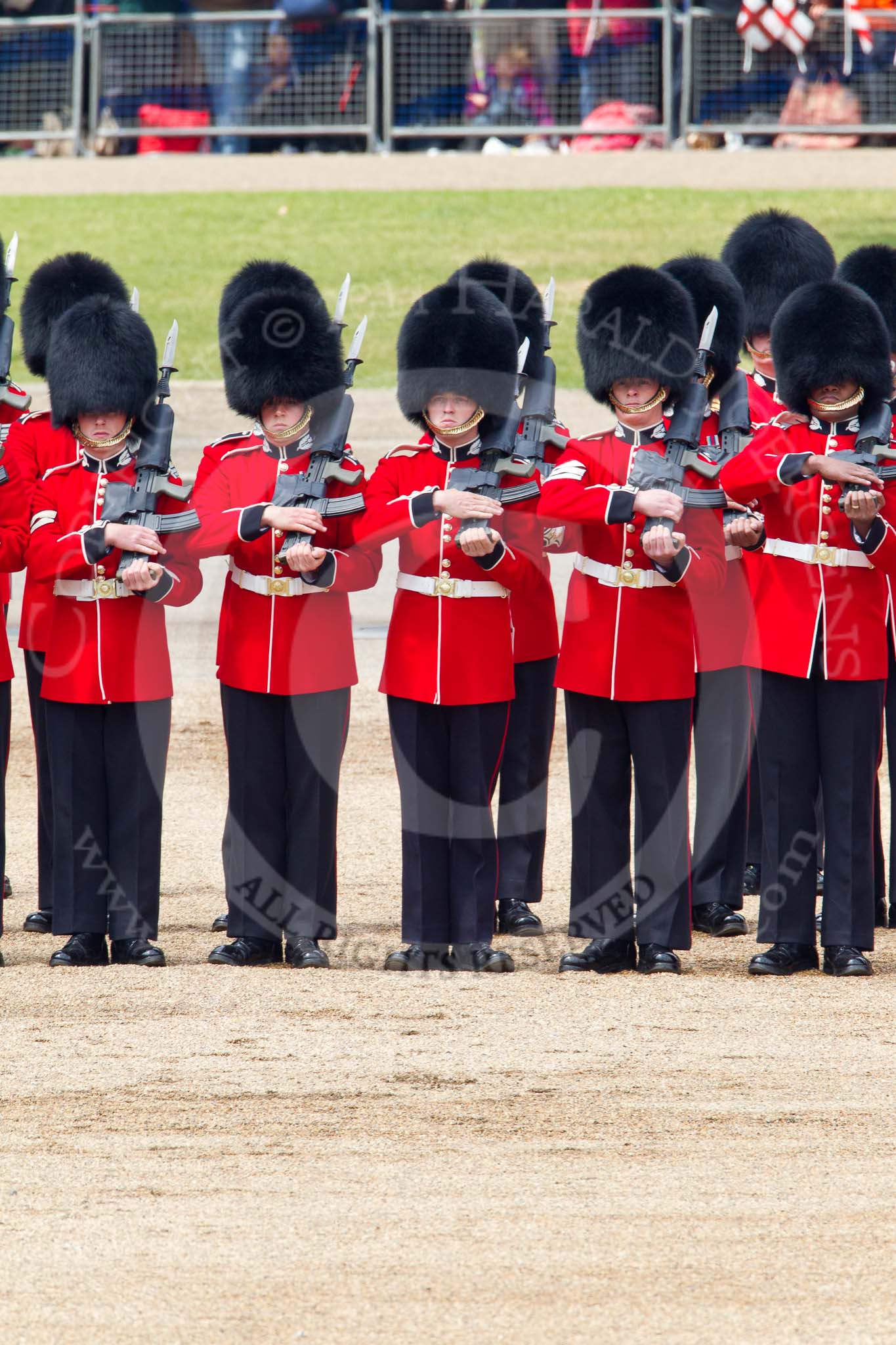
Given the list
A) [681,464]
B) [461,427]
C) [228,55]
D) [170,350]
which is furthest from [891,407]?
[228,55]

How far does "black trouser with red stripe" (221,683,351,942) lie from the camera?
15.5ft

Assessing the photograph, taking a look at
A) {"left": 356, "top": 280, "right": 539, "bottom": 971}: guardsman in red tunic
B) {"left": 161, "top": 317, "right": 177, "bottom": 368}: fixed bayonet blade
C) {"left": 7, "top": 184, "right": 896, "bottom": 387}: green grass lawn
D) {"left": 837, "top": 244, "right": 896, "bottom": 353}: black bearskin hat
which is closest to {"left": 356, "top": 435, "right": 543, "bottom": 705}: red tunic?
{"left": 356, "top": 280, "right": 539, "bottom": 971}: guardsman in red tunic

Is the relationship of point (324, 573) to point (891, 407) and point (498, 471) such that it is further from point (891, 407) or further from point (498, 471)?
point (891, 407)

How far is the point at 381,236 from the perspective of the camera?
47.7 ft

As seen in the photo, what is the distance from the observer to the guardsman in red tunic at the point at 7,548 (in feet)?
15.3

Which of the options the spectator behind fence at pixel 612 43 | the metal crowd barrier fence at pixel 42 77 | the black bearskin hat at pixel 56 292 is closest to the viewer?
the black bearskin hat at pixel 56 292

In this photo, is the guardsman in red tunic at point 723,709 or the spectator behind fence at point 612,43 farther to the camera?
the spectator behind fence at point 612,43

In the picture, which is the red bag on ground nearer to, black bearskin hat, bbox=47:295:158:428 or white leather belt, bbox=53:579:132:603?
black bearskin hat, bbox=47:295:158:428

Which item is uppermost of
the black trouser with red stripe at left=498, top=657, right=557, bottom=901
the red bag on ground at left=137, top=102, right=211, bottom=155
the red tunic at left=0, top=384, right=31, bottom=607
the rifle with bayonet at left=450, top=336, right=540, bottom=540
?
the red bag on ground at left=137, top=102, right=211, bottom=155

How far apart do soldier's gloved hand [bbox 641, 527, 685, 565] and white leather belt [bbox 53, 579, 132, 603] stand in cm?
112

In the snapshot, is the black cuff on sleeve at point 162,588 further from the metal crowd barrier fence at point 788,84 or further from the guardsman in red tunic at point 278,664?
the metal crowd barrier fence at point 788,84

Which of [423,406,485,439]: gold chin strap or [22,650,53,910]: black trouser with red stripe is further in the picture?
[22,650,53,910]: black trouser with red stripe

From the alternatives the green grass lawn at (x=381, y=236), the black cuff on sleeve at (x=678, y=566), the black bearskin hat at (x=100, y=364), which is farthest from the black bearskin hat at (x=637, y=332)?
the green grass lawn at (x=381, y=236)

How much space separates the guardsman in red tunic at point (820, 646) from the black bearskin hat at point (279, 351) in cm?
92
